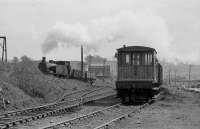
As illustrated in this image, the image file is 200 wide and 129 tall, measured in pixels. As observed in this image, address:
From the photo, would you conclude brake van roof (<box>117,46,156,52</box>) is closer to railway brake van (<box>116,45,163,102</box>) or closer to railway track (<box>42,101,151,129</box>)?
railway brake van (<box>116,45,163,102</box>)

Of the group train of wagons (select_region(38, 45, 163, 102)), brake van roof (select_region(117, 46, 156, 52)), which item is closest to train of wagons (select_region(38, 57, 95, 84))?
train of wagons (select_region(38, 45, 163, 102))

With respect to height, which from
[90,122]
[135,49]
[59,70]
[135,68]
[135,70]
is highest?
[135,49]

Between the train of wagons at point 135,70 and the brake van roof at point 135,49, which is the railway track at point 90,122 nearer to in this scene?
the train of wagons at point 135,70

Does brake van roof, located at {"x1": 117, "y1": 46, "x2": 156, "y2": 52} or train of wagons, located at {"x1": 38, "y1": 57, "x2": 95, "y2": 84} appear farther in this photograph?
train of wagons, located at {"x1": 38, "y1": 57, "x2": 95, "y2": 84}

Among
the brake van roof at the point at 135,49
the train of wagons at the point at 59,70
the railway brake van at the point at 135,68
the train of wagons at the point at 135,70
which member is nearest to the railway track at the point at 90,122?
the train of wagons at the point at 135,70

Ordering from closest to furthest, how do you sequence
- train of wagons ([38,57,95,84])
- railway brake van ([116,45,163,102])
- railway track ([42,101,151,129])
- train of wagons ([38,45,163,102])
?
railway track ([42,101,151,129]) → train of wagons ([38,45,163,102]) → railway brake van ([116,45,163,102]) → train of wagons ([38,57,95,84])

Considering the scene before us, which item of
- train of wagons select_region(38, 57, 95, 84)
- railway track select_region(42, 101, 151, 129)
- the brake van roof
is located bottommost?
railway track select_region(42, 101, 151, 129)

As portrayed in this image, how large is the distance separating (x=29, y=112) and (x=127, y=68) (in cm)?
793

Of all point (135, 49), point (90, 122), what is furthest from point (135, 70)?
point (90, 122)

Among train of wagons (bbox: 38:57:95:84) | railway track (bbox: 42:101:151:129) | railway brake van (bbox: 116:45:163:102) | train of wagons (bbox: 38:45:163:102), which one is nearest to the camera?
railway track (bbox: 42:101:151:129)

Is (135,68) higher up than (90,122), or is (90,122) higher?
(135,68)

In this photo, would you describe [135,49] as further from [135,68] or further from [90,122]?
[90,122]

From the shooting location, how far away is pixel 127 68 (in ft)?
83.7

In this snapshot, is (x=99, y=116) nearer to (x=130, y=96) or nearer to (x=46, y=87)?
(x=130, y=96)
